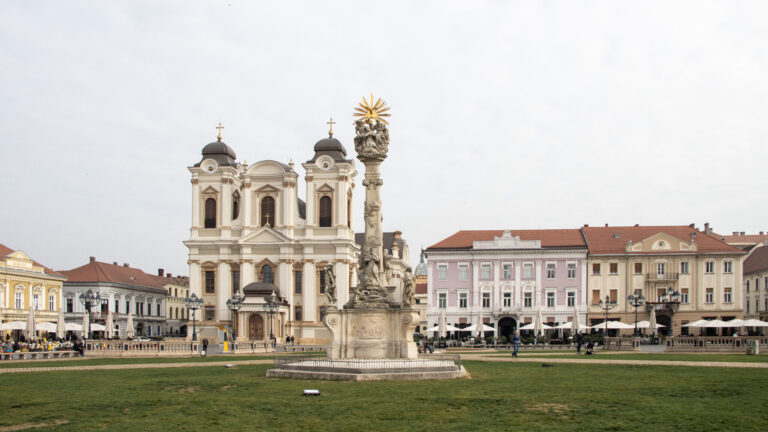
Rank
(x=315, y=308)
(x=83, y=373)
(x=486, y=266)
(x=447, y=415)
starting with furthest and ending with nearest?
(x=315, y=308) < (x=486, y=266) < (x=83, y=373) < (x=447, y=415)

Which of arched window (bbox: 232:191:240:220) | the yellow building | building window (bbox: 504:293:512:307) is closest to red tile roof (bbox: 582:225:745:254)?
building window (bbox: 504:293:512:307)

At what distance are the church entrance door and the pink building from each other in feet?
50.6

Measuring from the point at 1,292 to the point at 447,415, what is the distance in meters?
62.7

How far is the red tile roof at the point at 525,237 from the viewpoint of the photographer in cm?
7412

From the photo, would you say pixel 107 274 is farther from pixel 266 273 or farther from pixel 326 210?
pixel 326 210

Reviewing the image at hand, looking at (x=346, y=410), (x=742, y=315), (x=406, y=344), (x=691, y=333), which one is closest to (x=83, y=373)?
(x=406, y=344)

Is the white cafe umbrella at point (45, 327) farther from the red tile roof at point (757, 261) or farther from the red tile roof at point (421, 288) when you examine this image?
the red tile roof at point (421, 288)

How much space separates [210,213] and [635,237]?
42225 millimetres

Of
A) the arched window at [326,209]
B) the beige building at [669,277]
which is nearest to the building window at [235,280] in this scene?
the arched window at [326,209]

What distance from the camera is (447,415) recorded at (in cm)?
1540

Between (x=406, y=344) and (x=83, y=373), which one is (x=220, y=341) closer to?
(x=83, y=373)

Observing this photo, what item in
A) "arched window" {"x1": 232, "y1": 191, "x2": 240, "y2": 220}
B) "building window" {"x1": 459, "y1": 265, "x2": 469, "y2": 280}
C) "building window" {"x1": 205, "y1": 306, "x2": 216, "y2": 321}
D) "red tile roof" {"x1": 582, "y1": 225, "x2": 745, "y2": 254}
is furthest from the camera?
"arched window" {"x1": 232, "y1": 191, "x2": 240, "y2": 220}

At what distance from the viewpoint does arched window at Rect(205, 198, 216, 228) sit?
8119 cm

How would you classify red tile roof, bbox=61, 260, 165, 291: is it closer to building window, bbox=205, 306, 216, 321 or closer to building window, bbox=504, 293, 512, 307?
building window, bbox=205, 306, 216, 321
